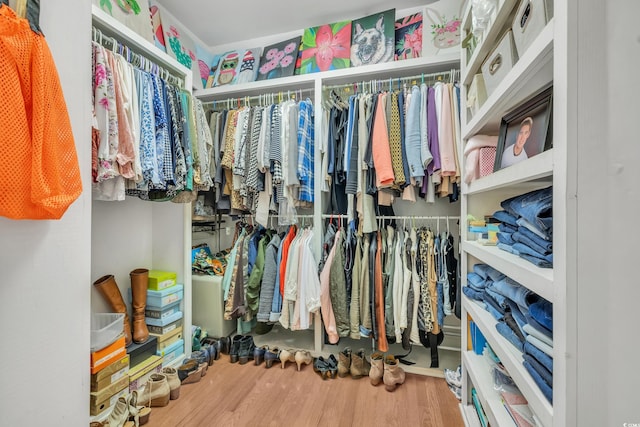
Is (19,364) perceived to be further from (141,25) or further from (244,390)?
(141,25)

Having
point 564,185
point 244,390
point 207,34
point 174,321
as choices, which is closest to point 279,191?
point 174,321

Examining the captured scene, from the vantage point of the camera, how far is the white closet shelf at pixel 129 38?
53.6 inches

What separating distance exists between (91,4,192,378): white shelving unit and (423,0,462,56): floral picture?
176 centimetres

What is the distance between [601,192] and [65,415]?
1.59 m

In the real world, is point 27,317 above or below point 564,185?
below

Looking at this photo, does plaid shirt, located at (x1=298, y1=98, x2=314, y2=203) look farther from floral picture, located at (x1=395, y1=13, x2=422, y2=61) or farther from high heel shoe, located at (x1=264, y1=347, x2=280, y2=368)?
high heel shoe, located at (x1=264, y1=347, x2=280, y2=368)

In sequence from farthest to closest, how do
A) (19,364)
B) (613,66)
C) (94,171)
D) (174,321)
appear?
(174,321), (94,171), (19,364), (613,66)

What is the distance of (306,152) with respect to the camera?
193 cm

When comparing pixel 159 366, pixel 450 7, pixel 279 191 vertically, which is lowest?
pixel 159 366

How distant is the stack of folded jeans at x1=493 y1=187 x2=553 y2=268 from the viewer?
2.33 feet

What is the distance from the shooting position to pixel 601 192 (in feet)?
1.71

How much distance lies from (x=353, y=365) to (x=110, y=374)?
1.37 metres

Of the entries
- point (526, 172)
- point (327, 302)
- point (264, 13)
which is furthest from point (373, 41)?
point (327, 302)

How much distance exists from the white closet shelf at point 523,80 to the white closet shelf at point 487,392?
3.50 ft
